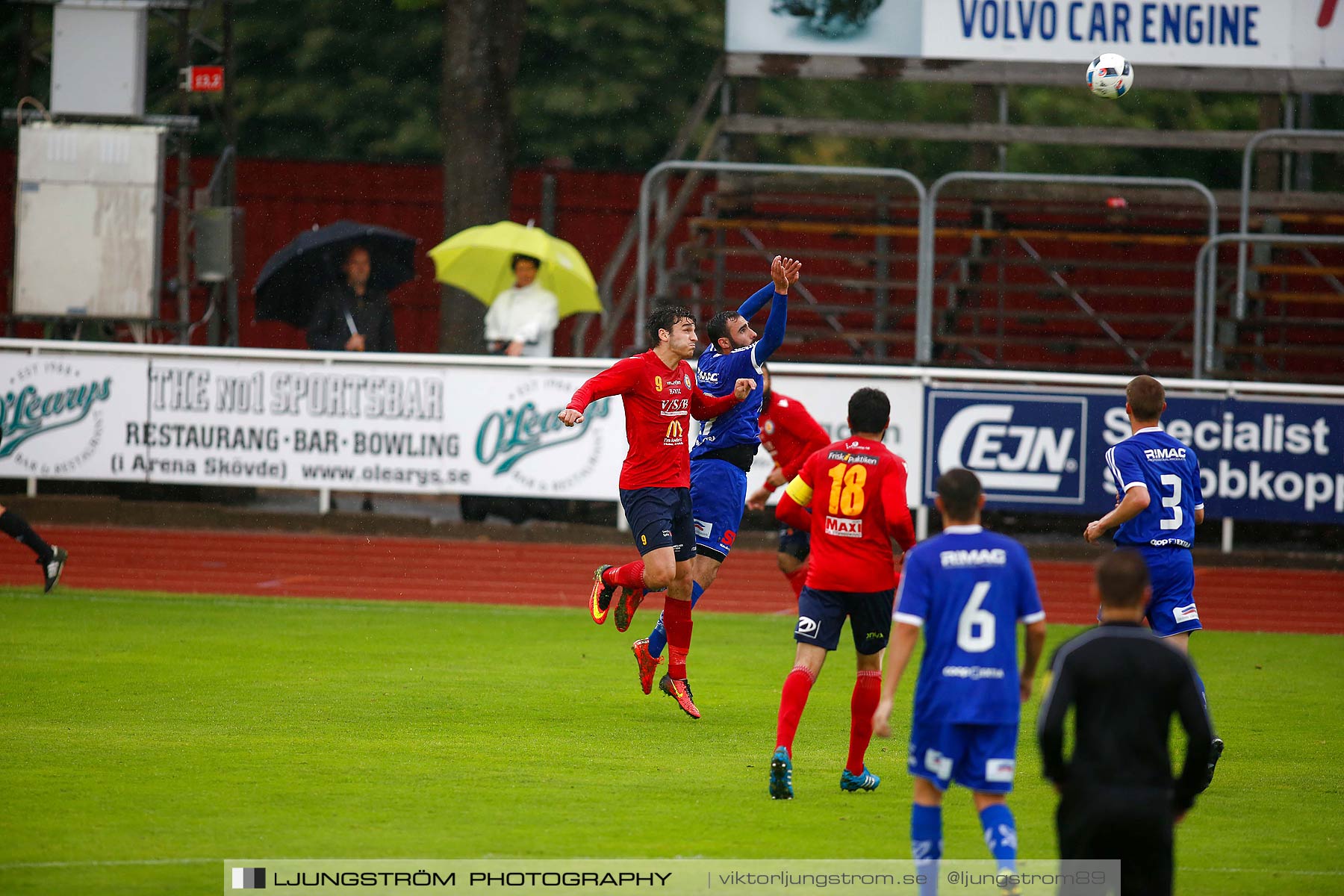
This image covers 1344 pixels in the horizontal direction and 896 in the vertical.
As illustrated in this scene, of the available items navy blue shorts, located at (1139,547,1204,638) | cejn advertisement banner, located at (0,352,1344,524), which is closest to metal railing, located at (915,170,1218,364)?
cejn advertisement banner, located at (0,352,1344,524)

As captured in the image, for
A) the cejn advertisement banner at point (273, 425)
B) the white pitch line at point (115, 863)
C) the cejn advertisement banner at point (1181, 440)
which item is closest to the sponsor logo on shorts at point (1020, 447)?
the cejn advertisement banner at point (1181, 440)

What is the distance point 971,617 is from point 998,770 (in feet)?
1.78

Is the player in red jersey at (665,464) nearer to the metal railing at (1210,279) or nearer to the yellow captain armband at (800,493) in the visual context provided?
the yellow captain armband at (800,493)

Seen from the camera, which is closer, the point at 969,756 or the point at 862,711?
the point at 969,756

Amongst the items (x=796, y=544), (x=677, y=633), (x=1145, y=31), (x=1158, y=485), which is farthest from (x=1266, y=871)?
(x=1145, y=31)

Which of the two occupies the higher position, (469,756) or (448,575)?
(448,575)

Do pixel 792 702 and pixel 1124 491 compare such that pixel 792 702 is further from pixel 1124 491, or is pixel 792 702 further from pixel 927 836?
pixel 1124 491

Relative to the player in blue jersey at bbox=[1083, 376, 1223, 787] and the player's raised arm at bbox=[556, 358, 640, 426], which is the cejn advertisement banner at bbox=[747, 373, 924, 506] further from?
the player in blue jersey at bbox=[1083, 376, 1223, 787]

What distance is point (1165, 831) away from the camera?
4.78 m

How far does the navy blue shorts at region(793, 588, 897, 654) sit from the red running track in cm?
683

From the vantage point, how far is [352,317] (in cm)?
1794

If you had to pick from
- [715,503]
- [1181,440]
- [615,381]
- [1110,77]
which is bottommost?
[715,503]

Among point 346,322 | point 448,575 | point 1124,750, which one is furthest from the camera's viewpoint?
point 346,322

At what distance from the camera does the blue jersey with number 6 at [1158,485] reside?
8.23m
